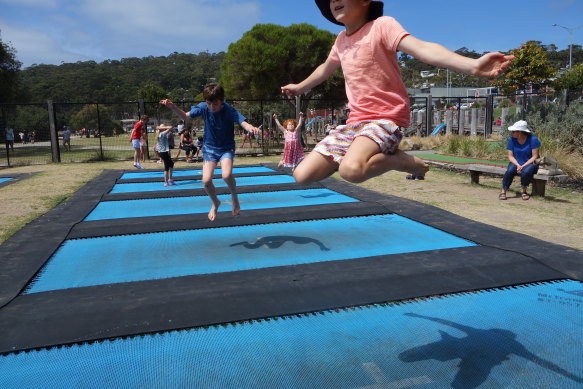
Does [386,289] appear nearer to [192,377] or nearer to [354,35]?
[192,377]

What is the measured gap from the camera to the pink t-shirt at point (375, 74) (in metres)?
2.49

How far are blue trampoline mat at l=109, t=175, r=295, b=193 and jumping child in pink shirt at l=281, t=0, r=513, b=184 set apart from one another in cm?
591

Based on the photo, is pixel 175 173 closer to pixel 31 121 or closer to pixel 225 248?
pixel 225 248

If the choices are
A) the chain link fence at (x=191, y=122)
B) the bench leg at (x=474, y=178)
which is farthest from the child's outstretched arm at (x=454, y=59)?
the chain link fence at (x=191, y=122)

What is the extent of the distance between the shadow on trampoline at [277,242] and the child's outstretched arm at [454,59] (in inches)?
93.1

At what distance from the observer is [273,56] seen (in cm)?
1827

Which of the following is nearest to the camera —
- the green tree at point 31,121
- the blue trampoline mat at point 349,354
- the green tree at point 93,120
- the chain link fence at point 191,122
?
the blue trampoline mat at point 349,354

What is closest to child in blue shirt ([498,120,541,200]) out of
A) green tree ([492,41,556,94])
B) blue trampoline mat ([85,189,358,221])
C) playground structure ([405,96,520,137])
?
blue trampoline mat ([85,189,358,221])

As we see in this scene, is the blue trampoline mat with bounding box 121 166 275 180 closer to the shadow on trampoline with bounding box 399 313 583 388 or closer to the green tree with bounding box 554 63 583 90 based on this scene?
the shadow on trampoline with bounding box 399 313 583 388

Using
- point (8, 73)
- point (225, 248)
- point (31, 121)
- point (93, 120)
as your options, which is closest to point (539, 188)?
point (225, 248)

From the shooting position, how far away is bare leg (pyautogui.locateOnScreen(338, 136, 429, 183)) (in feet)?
7.77

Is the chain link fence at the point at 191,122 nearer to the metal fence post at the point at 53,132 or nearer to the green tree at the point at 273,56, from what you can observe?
the metal fence post at the point at 53,132

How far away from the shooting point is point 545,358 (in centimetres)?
231

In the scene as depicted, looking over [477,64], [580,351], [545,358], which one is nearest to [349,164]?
[477,64]
